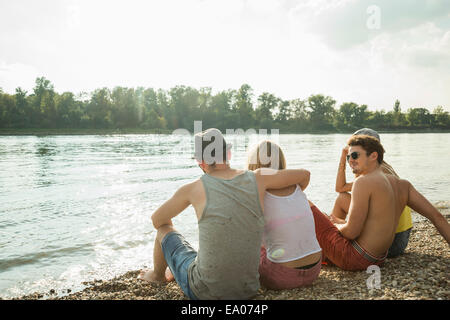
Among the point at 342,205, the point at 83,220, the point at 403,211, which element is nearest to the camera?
the point at 403,211

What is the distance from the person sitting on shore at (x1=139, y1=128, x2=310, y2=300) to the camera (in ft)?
Answer: 8.49

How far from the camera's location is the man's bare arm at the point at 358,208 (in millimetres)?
3137

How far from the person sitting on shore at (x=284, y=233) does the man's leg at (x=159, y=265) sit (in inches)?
38.2

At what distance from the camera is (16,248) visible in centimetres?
561

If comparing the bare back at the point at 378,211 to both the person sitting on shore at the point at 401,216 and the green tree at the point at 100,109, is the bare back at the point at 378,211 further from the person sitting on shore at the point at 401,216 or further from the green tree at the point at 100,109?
the green tree at the point at 100,109

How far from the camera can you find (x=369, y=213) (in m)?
3.23

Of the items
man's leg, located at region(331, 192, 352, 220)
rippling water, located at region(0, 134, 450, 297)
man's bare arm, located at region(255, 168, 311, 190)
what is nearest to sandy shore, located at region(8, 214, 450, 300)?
rippling water, located at region(0, 134, 450, 297)

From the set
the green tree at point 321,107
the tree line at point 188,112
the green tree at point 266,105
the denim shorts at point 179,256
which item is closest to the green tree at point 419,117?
the tree line at point 188,112

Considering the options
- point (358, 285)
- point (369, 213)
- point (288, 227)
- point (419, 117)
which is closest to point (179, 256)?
point (288, 227)

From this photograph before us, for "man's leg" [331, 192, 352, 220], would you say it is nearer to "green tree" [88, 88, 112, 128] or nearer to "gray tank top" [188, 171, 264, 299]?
"gray tank top" [188, 171, 264, 299]

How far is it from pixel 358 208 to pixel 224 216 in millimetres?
1396

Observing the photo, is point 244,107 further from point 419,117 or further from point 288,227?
point 288,227

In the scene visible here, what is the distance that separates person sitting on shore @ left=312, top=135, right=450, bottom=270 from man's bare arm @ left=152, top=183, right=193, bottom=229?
58.0 inches
